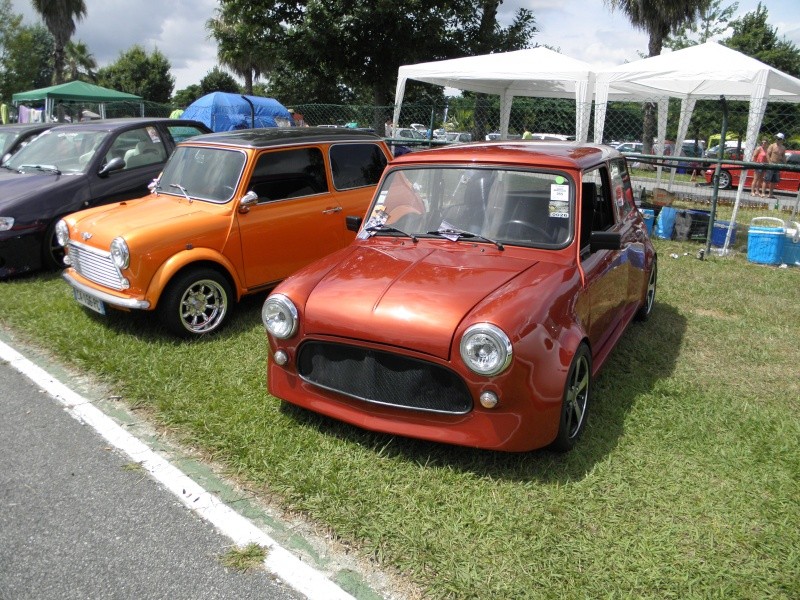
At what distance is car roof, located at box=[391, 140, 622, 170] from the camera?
158 inches

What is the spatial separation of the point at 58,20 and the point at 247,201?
1399 inches

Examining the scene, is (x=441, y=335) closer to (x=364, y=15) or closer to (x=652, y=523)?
(x=652, y=523)

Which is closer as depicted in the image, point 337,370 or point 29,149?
point 337,370

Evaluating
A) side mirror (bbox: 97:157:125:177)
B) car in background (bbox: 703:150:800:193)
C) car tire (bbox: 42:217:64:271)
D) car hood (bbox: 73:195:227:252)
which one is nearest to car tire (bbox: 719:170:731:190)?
car in background (bbox: 703:150:800:193)

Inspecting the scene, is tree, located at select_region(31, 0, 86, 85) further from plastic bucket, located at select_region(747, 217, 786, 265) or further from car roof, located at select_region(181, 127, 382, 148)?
plastic bucket, located at select_region(747, 217, 786, 265)

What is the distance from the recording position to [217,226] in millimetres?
5289

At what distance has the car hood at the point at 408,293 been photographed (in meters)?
3.14

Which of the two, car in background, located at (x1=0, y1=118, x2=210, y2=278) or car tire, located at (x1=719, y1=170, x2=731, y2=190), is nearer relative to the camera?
car in background, located at (x1=0, y1=118, x2=210, y2=278)

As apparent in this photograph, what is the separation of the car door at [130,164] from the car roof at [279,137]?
1739 millimetres

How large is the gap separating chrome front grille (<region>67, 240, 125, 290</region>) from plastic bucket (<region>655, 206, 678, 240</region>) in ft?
26.6

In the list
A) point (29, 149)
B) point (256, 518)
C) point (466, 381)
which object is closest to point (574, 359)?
point (466, 381)

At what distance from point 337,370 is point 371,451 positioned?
50 cm

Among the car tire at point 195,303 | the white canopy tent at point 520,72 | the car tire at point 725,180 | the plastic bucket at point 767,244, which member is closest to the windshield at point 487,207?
the car tire at point 195,303

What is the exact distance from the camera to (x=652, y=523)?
290 centimetres
